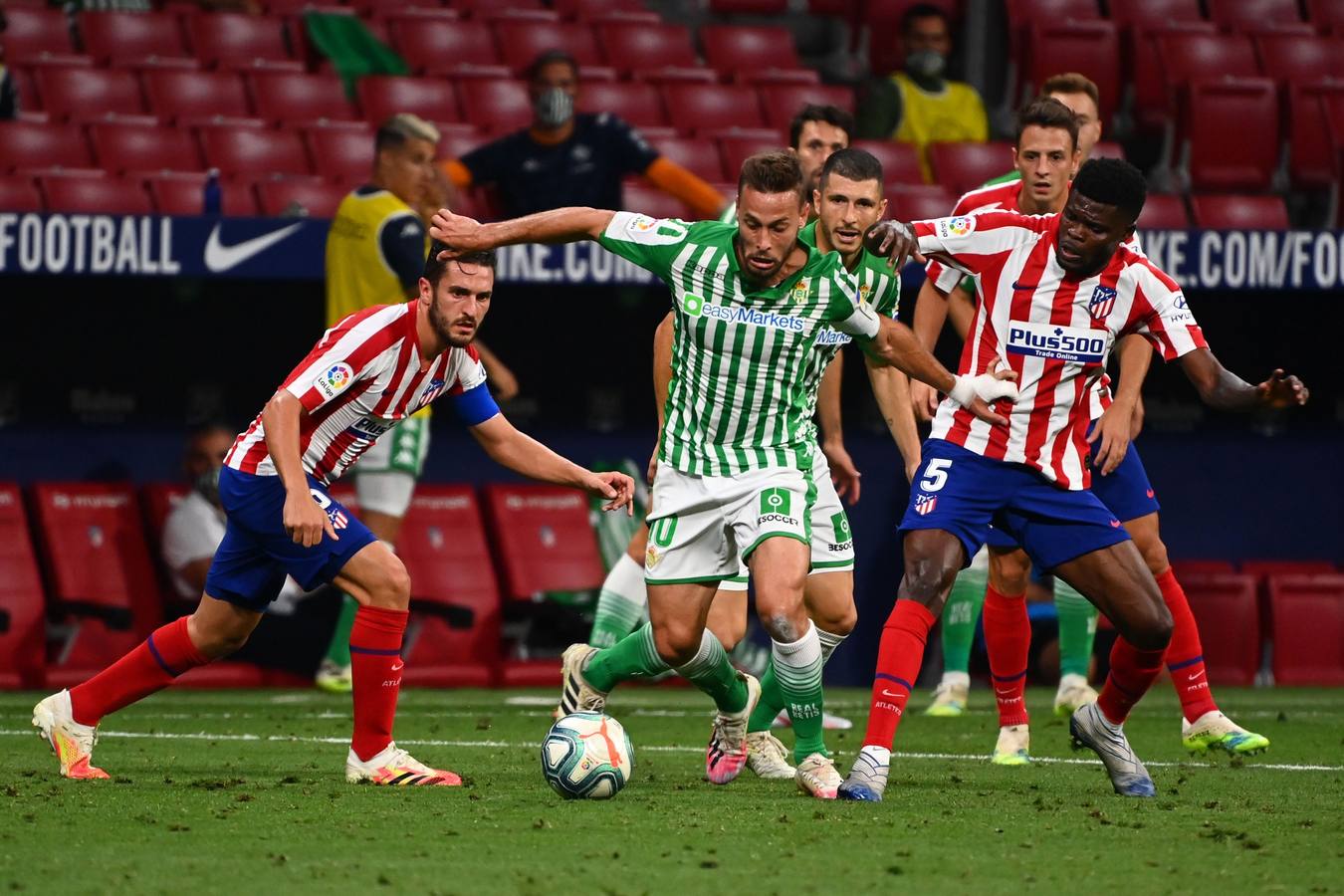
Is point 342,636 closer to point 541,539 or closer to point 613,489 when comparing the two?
point 541,539

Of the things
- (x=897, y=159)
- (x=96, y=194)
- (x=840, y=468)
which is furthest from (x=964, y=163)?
(x=840, y=468)

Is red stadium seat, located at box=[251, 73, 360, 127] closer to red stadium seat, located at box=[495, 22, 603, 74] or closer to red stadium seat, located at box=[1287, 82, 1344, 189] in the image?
red stadium seat, located at box=[495, 22, 603, 74]

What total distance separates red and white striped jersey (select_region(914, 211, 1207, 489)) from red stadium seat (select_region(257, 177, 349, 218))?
18.0 ft

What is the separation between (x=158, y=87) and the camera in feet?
40.1

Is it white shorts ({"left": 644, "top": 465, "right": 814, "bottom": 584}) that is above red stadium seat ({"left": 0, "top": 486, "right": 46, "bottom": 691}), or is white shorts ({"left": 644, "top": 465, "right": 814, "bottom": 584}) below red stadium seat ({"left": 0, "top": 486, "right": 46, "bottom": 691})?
Result: above

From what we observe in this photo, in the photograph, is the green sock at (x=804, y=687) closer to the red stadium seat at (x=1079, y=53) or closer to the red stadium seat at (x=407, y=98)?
the red stadium seat at (x=407, y=98)

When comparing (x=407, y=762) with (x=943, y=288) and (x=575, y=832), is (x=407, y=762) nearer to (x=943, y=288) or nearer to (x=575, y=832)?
(x=575, y=832)

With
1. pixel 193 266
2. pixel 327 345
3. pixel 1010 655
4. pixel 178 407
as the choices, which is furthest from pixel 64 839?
pixel 178 407

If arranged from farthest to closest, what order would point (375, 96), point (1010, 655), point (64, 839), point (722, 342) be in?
point (375, 96) → point (1010, 655) → point (722, 342) → point (64, 839)

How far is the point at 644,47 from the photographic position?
13.8 metres

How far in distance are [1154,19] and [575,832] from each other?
34.7 ft

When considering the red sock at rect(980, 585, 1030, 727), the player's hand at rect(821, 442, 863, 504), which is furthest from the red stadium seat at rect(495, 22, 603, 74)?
the red sock at rect(980, 585, 1030, 727)

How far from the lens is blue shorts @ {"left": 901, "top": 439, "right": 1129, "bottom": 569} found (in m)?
6.32

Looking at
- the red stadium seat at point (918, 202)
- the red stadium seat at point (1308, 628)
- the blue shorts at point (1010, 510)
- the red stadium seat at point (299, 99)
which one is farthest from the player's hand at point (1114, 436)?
the red stadium seat at point (299, 99)
